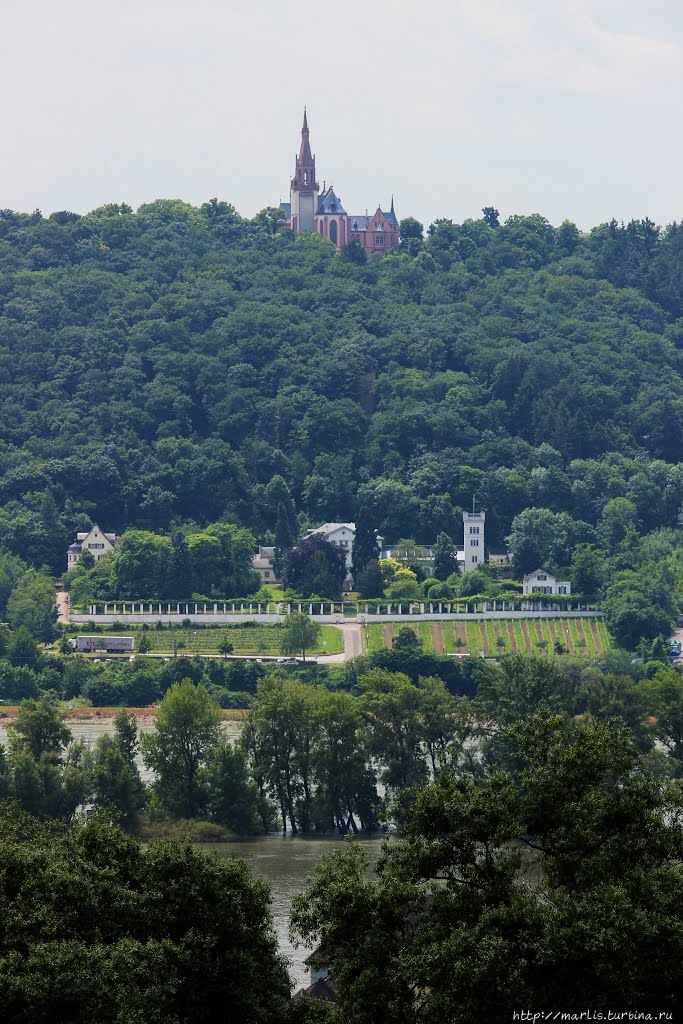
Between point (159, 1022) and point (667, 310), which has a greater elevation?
point (667, 310)

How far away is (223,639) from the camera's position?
86.6 m

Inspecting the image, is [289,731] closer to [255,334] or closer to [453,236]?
[255,334]

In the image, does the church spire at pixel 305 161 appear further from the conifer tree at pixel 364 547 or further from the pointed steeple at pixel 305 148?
the conifer tree at pixel 364 547

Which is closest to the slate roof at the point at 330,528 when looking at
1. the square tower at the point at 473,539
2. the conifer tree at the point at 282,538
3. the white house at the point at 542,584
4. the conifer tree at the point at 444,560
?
the conifer tree at the point at 282,538

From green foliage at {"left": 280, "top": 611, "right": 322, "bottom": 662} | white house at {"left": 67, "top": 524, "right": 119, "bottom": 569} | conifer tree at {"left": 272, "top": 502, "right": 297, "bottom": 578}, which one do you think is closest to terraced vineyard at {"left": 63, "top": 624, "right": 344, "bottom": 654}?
green foliage at {"left": 280, "top": 611, "right": 322, "bottom": 662}

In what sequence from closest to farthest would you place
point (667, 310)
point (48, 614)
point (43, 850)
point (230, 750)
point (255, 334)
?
point (43, 850) < point (230, 750) < point (48, 614) < point (255, 334) < point (667, 310)

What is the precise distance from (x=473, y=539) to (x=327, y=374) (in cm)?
2685

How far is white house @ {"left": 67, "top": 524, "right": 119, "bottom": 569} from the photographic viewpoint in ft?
331

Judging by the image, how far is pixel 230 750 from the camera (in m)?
56.8

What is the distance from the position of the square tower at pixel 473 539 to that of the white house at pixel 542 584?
5.17 meters

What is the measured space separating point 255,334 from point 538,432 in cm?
2052

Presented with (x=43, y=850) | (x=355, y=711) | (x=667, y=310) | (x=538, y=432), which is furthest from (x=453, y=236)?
(x=43, y=850)

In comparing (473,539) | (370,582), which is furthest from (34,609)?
(473,539)

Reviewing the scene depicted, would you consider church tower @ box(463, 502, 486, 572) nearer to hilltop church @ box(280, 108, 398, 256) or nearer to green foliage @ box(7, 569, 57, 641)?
green foliage @ box(7, 569, 57, 641)
